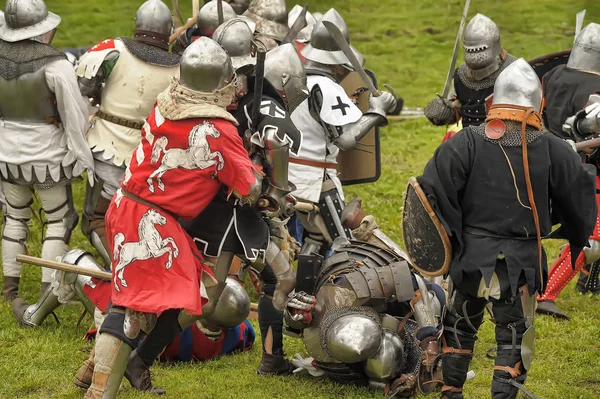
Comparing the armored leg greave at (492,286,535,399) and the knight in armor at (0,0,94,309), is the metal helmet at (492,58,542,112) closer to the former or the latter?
the armored leg greave at (492,286,535,399)

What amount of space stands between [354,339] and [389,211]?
4406 mm

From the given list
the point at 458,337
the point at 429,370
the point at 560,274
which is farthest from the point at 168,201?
the point at 560,274

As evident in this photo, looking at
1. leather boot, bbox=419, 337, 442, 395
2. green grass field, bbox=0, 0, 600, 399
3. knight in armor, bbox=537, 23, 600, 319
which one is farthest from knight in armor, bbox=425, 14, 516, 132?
leather boot, bbox=419, 337, 442, 395

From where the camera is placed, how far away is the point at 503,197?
13.9 ft

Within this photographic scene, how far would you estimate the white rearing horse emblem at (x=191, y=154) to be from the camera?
4246mm

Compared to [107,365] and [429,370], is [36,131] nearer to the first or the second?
[107,365]

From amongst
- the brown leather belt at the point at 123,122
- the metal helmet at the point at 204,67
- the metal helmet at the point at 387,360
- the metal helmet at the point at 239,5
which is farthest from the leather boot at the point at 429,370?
the metal helmet at the point at 239,5

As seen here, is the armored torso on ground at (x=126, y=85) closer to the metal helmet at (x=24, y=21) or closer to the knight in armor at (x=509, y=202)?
the metal helmet at (x=24, y=21)

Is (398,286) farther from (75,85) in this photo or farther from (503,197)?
(75,85)

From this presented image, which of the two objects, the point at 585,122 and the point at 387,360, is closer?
the point at 387,360

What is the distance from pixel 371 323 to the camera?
482 cm

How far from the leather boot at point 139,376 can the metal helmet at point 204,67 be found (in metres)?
1.31

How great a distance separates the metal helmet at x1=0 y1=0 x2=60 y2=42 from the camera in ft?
19.3

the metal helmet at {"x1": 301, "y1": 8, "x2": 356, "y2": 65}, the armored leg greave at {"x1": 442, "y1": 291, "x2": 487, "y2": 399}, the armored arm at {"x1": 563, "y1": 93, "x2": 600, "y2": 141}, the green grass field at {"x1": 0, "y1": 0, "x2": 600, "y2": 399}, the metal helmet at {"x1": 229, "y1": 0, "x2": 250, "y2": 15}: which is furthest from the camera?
the metal helmet at {"x1": 229, "y1": 0, "x2": 250, "y2": 15}
